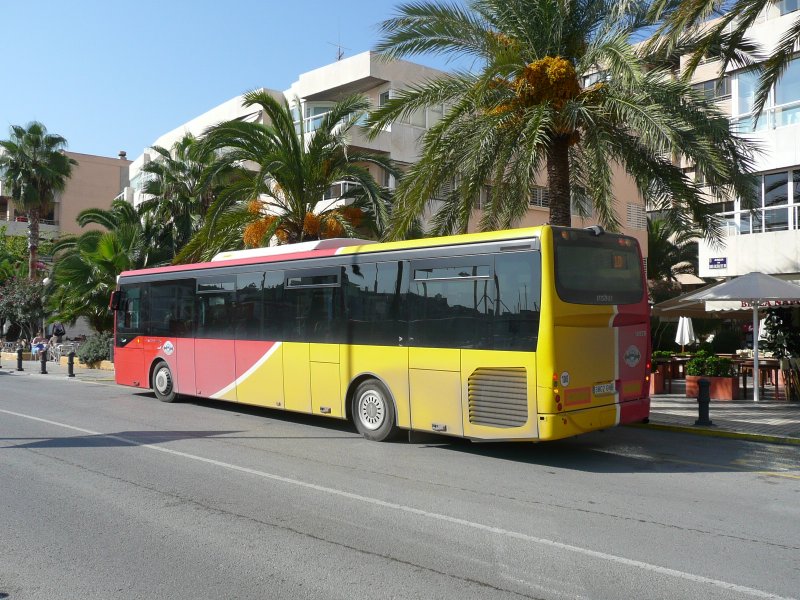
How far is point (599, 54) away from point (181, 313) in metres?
10.1

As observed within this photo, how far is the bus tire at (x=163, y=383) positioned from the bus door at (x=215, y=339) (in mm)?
1362

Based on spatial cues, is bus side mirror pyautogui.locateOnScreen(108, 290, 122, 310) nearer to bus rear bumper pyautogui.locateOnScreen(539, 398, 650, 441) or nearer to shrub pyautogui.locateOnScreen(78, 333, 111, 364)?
shrub pyautogui.locateOnScreen(78, 333, 111, 364)

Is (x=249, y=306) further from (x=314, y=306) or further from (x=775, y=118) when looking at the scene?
(x=775, y=118)

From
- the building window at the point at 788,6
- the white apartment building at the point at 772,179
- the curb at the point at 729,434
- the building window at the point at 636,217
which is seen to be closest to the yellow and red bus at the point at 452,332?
the curb at the point at 729,434

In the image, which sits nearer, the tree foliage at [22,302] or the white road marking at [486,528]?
the white road marking at [486,528]

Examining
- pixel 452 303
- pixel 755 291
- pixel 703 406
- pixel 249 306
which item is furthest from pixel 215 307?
pixel 755 291

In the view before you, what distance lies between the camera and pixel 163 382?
55.1ft

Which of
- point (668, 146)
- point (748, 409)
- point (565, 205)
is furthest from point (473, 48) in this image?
point (748, 409)

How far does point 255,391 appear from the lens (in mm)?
13789

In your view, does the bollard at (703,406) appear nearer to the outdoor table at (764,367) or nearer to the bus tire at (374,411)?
the outdoor table at (764,367)

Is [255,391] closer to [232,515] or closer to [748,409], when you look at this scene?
[232,515]

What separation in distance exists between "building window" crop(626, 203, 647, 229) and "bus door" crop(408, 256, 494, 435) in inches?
1157

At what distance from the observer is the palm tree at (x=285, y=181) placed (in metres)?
19.1

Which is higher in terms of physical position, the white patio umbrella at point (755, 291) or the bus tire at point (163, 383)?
the white patio umbrella at point (755, 291)
